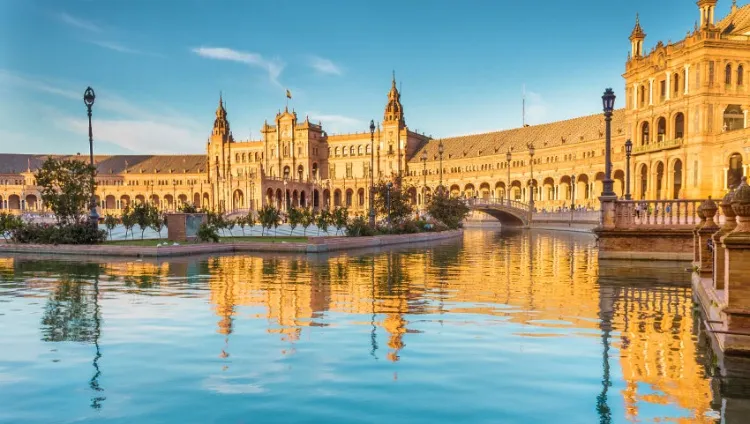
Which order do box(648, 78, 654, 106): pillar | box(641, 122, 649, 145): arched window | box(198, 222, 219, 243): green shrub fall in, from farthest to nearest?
1. box(641, 122, 649, 145): arched window
2. box(648, 78, 654, 106): pillar
3. box(198, 222, 219, 243): green shrub

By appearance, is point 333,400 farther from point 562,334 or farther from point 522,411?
point 562,334

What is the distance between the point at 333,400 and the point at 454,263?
15.2m

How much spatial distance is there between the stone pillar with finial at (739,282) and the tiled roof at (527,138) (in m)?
75.0

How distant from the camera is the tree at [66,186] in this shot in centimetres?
2616

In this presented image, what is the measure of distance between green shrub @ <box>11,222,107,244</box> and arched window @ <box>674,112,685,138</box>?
53418 mm

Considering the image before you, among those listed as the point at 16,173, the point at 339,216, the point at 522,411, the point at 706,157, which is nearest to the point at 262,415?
the point at 522,411

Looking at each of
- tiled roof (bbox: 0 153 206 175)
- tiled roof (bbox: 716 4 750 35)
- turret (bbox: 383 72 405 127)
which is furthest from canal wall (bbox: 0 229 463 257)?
tiled roof (bbox: 0 153 206 175)

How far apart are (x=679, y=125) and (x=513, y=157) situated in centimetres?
3638

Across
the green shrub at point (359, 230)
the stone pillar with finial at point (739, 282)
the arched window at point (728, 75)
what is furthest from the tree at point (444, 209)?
the stone pillar with finial at point (739, 282)

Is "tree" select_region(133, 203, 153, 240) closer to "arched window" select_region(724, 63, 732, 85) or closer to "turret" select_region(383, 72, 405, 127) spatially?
"arched window" select_region(724, 63, 732, 85)

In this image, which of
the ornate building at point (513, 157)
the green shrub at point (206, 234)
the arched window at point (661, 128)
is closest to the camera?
the green shrub at point (206, 234)

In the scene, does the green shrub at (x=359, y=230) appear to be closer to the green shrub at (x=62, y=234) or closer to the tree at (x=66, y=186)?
the green shrub at (x=62, y=234)

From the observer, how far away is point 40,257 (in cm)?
2300

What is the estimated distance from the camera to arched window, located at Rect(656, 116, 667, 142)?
59.6 metres
